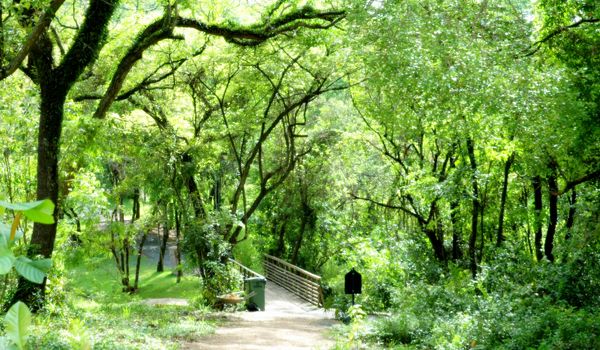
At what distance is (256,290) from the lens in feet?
55.1

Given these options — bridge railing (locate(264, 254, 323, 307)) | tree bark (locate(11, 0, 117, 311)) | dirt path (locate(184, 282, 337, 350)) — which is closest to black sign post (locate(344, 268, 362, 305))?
dirt path (locate(184, 282, 337, 350))

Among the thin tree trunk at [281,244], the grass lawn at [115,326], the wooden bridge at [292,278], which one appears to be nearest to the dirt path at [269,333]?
the grass lawn at [115,326]

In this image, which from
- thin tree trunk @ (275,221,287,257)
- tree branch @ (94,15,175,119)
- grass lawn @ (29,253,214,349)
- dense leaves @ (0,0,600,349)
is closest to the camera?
grass lawn @ (29,253,214,349)

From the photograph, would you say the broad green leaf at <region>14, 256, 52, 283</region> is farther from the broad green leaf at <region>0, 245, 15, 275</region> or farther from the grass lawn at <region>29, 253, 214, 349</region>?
the grass lawn at <region>29, 253, 214, 349</region>

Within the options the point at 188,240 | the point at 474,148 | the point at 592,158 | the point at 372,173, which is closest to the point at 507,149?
the point at 592,158

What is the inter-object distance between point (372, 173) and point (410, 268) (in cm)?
844

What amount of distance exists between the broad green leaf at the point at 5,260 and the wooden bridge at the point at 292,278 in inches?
653

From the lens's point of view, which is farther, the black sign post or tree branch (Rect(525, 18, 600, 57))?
the black sign post

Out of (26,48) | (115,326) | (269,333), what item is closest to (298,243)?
(269,333)

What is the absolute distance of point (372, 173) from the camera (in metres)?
25.0

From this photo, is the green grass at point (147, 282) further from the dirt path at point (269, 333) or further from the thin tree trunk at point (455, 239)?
the thin tree trunk at point (455, 239)

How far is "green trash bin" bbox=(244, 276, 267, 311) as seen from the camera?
16.7m

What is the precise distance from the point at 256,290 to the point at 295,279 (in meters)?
4.52

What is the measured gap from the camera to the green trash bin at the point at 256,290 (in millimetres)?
16688
